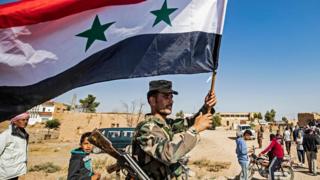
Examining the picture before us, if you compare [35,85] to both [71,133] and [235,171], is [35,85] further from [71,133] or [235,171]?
[71,133]

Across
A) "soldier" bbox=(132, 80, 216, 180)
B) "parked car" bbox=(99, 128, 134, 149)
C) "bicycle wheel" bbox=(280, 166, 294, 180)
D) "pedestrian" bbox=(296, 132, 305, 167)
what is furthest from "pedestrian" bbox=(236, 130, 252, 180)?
"parked car" bbox=(99, 128, 134, 149)

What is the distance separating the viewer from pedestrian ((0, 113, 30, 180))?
12.9 feet

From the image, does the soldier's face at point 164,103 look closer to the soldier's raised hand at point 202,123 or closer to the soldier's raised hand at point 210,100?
the soldier's raised hand at point 202,123

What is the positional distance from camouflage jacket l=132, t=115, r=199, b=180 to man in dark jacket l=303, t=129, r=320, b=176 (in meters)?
9.75

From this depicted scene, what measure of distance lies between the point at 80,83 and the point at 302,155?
1226 centimetres

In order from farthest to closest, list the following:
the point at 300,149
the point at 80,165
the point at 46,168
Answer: the point at 46,168 < the point at 300,149 < the point at 80,165

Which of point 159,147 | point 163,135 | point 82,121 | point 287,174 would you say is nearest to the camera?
point 159,147

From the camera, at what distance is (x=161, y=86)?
2.38 meters

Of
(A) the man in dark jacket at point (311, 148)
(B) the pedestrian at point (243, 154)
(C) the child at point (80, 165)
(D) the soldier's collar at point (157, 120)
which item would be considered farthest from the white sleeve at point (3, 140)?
(A) the man in dark jacket at point (311, 148)

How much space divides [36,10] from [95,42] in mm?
646

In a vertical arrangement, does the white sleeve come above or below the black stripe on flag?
below

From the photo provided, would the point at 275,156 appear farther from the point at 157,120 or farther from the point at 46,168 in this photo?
the point at 46,168

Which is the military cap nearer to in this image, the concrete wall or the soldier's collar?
the soldier's collar

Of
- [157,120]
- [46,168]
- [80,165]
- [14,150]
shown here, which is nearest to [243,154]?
[80,165]
